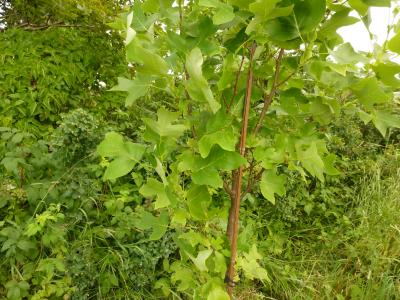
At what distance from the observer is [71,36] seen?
2895mm

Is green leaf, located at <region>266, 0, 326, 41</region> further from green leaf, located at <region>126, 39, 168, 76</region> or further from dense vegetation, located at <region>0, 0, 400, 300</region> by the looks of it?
green leaf, located at <region>126, 39, 168, 76</region>

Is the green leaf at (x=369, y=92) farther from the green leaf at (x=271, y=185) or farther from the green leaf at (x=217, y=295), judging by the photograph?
the green leaf at (x=217, y=295)

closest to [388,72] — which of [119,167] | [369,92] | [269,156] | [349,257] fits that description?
[369,92]

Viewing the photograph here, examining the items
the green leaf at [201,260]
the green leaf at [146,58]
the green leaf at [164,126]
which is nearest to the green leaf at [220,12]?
the green leaf at [146,58]

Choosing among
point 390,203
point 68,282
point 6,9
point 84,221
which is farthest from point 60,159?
point 390,203

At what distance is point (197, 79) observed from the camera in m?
0.60

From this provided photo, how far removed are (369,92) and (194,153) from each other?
1.13ft

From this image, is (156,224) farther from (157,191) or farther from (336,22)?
(336,22)

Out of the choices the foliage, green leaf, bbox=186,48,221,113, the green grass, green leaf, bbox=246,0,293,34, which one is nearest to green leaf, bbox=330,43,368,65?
green leaf, bbox=246,0,293,34

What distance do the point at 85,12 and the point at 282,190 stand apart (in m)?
2.28

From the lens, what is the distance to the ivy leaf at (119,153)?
0.71 metres

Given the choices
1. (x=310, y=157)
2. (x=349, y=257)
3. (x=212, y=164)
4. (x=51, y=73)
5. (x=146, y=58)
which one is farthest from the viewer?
(x=51, y=73)

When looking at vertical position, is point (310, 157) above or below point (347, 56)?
below

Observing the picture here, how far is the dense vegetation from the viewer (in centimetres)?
70
